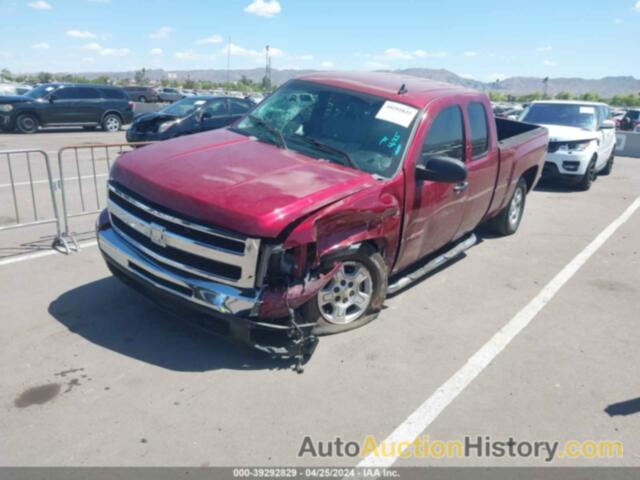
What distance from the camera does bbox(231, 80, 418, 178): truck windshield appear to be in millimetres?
4312

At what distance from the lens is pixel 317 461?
293cm

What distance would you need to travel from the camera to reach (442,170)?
428cm

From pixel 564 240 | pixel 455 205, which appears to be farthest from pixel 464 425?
pixel 564 240

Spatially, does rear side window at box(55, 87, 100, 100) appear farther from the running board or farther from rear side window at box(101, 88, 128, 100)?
the running board

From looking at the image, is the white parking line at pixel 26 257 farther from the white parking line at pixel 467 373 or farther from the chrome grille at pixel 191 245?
the white parking line at pixel 467 373

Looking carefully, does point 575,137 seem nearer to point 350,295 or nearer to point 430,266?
point 430,266

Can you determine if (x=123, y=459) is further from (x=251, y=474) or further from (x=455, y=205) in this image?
(x=455, y=205)

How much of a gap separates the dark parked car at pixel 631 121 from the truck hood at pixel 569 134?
59.0ft

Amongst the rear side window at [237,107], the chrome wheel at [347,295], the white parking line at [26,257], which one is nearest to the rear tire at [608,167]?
the rear side window at [237,107]

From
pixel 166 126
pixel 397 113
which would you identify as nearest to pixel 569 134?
pixel 397 113

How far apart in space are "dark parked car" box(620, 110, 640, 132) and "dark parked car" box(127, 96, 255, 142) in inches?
822

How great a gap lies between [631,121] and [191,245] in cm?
2885

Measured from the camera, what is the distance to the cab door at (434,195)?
442 centimetres

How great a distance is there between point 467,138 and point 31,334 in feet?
14.2
